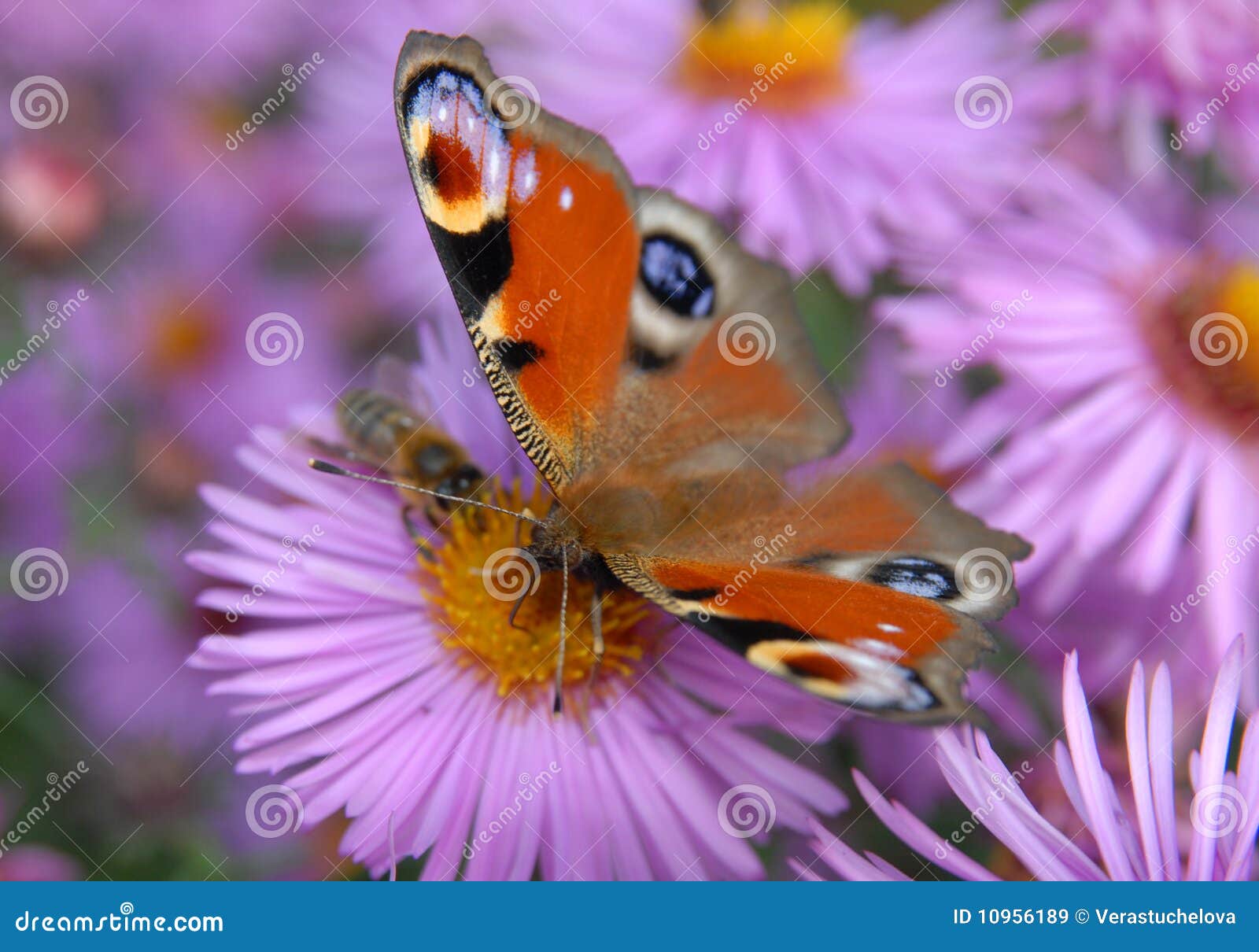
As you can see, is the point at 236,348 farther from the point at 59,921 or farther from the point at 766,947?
the point at 766,947

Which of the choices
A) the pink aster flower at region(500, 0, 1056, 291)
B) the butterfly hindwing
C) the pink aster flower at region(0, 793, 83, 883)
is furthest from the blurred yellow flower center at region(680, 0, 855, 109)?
the pink aster flower at region(0, 793, 83, 883)

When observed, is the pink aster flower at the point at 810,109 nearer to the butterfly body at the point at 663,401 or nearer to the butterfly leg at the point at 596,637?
A: the butterfly body at the point at 663,401

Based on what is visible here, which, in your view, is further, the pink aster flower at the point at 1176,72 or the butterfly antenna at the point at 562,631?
the pink aster flower at the point at 1176,72

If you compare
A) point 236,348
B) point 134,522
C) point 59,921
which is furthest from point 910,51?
point 59,921

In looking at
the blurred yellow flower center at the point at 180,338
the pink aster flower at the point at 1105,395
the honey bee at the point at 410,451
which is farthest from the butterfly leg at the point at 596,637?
the blurred yellow flower center at the point at 180,338

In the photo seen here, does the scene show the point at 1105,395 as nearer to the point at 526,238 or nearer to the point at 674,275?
the point at 674,275

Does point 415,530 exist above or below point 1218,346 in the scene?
below

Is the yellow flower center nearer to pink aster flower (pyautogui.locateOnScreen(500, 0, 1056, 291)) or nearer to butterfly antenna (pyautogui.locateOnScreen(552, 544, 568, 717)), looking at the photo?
pink aster flower (pyautogui.locateOnScreen(500, 0, 1056, 291))

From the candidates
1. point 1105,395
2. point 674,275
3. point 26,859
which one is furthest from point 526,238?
point 26,859
